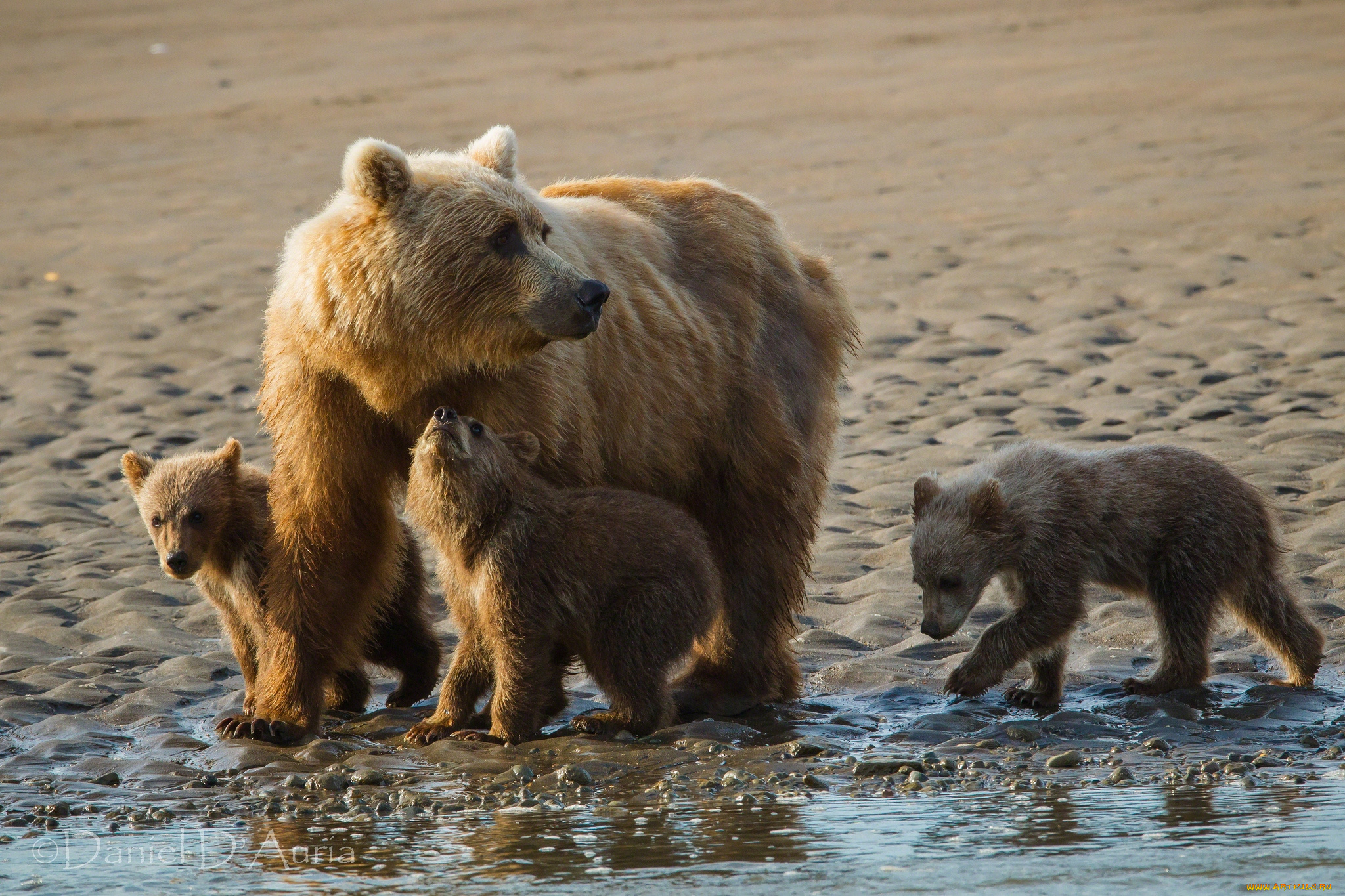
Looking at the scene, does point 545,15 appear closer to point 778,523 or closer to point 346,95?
point 346,95

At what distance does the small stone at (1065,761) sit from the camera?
18.2 feet

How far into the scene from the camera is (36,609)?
7910mm

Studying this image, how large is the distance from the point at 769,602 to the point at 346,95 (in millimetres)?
18330

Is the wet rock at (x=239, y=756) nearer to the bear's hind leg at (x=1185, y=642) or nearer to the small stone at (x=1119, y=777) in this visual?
the small stone at (x=1119, y=777)

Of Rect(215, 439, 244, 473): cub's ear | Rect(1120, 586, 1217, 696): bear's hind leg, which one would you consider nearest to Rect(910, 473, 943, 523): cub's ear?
Rect(1120, 586, 1217, 696): bear's hind leg

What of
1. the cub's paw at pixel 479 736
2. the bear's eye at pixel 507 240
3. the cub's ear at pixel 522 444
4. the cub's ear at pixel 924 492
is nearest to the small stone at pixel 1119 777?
the cub's ear at pixel 924 492

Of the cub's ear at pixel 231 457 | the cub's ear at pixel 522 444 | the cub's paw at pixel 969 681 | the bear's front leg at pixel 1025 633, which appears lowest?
the cub's paw at pixel 969 681

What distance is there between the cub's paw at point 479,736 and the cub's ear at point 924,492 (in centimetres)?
177

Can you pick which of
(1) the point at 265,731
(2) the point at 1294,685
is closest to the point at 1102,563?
(2) the point at 1294,685

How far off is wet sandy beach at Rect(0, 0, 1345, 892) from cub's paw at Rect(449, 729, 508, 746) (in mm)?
77

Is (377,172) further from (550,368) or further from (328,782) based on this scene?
(328,782)

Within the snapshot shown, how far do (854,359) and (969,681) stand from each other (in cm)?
519

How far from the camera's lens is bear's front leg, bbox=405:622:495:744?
6.07 m

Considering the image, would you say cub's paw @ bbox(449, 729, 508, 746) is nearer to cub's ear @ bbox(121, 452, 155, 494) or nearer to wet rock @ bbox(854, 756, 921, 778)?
wet rock @ bbox(854, 756, 921, 778)
